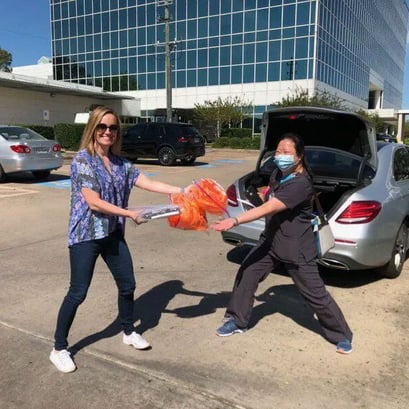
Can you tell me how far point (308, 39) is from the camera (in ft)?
136

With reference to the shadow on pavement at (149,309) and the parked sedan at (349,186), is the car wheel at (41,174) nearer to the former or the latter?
the parked sedan at (349,186)

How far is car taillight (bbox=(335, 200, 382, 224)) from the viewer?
459 cm

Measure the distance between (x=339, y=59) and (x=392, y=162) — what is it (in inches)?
1858

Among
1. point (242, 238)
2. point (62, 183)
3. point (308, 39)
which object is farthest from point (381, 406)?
point (308, 39)

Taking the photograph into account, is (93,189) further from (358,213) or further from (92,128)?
(358,213)

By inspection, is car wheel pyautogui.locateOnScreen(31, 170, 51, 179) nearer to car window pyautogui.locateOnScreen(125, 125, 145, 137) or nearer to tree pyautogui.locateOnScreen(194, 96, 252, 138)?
car window pyautogui.locateOnScreen(125, 125, 145, 137)

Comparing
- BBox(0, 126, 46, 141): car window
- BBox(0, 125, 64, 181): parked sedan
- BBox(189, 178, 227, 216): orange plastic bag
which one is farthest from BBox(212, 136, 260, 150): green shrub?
BBox(189, 178, 227, 216): orange plastic bag

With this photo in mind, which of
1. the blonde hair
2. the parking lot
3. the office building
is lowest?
the parking lot

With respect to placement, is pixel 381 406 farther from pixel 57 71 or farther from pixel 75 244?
pixel 57 71

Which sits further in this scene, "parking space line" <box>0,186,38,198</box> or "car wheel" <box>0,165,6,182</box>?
"car wheel" <box>0,165,6,182</box>

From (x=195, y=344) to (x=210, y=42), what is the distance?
45.1 meters

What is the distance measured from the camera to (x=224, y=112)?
4122 cm

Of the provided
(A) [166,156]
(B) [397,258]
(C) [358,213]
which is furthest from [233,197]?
(A) [166,156]

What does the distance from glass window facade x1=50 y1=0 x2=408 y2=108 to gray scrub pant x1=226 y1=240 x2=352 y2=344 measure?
121 ft
